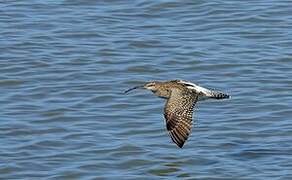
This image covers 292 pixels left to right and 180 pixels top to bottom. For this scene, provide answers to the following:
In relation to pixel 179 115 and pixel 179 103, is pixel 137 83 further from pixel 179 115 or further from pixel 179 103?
pixel 179 115

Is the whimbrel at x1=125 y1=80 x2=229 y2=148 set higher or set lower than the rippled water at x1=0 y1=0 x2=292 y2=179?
higher

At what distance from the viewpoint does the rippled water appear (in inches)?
483

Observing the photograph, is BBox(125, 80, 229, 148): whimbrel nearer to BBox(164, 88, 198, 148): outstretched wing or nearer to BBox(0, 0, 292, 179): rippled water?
BBox(164, 88, 198, 148): outstretched wing

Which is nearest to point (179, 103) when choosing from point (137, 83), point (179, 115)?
point (179, 115)

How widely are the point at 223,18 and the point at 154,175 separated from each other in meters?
5.57

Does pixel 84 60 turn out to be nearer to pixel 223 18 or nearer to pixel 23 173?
pixel 223 18

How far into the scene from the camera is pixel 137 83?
579 inches

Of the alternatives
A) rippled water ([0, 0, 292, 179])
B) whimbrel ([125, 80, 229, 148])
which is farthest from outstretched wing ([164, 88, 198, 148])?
rippled water ([0, 0, 292, 179])

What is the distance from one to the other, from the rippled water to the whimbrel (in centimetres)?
49

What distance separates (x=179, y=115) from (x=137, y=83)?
286cm

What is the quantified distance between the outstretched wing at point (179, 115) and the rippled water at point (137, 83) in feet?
1.58

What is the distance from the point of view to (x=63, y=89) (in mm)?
14453

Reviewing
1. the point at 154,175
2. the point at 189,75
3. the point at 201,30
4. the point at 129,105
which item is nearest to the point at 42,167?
the point at 154,175

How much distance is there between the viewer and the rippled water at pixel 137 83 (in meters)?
12.3
